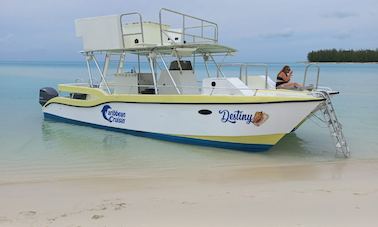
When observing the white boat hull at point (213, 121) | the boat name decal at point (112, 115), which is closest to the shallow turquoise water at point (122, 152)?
the white boat hull at point (213, 121)

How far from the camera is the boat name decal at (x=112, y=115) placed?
10.4m

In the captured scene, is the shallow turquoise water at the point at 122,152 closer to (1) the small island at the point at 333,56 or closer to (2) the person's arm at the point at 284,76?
(2) the person's arm at the point at 284,76

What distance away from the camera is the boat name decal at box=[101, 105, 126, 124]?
1036cm

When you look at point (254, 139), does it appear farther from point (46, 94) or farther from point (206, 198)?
point (46, 94)

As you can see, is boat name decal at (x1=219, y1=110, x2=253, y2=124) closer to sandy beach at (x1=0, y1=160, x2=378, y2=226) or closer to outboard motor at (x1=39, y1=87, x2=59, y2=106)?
sandy beach at (x1=0, y1=160, x2=378, y2=226)

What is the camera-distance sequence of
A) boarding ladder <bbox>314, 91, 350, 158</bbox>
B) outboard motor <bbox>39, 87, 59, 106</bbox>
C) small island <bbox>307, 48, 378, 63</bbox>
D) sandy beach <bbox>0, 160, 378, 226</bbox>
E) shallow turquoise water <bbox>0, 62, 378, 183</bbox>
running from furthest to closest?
1. small island <bbox>307, 48, 378, 63</bbox>
2. outboard motor <bbox>39, 87, 59, 106</bbox>
3. boarding ladder <bbox>314, 91, 350, 158</bbox>
4. shallow turquoise water <bbox>0, 62, 378, 183</bbox>
5. sandy beach <bbox>0, 160, 378, 226</bbox>

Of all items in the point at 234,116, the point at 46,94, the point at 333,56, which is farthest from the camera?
the point at 333,56

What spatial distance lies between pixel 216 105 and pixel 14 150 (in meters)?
4.94

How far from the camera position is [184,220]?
4676 mm

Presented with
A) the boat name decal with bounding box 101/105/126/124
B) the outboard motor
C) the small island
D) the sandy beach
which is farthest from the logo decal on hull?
the small island

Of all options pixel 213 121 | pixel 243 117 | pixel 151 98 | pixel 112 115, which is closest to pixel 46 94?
pixel 112 115

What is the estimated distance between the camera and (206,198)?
554 cm

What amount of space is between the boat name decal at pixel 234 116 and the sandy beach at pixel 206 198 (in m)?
1.15

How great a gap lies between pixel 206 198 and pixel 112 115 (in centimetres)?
575
